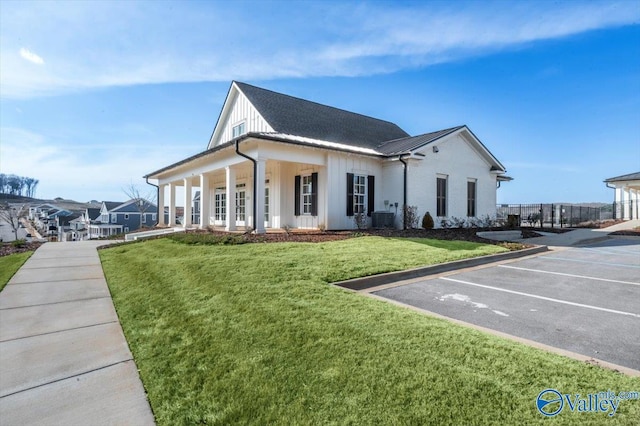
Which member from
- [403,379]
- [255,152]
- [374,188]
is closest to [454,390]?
[403,379]

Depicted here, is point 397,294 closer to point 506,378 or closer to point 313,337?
point 313,337

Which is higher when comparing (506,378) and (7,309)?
(506,378)

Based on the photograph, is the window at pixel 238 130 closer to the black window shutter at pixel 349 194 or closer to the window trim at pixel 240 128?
the window trim at pixel 240 128

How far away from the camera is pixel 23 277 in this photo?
7.33 meters

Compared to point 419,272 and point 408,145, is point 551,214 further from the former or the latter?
point 419,272

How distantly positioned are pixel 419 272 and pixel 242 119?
47.7 feet

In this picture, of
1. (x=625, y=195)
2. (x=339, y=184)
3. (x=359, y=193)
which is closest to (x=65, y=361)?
(x=339, y=184)

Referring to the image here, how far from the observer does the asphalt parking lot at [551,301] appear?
3.39 metres

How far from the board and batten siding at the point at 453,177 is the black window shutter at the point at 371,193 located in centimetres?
158

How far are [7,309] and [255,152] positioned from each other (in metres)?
8.07

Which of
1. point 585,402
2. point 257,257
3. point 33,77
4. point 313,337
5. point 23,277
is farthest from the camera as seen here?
point 33,77

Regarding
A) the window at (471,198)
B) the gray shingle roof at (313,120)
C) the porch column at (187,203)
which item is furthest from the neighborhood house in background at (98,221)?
the window at (471,198)

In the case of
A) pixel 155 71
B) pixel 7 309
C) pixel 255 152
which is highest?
pixel 155 71

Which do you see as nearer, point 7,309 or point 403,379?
point 403,379
